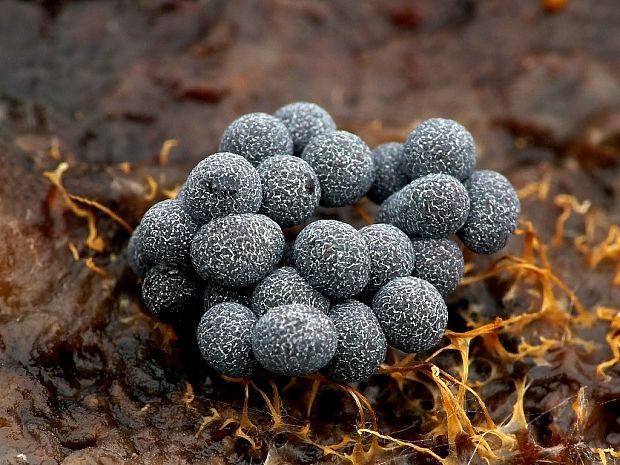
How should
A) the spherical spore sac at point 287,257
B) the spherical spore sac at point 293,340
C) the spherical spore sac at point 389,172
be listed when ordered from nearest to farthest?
1. the spherical spore sac at point 293,340
2. the spherical spore sac at point 287,257
3. the spherical spore sac at point 389,172

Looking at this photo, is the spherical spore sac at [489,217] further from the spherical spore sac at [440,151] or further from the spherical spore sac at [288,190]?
the spherical spore sac at [288,190]

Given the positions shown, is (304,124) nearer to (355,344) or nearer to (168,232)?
(168,232)

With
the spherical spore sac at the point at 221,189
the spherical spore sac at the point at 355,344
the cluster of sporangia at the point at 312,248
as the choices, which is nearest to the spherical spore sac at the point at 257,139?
the cluster of sporangia at the point at 312,248

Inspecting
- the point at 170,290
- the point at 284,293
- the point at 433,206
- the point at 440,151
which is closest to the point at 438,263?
the point at 433,206

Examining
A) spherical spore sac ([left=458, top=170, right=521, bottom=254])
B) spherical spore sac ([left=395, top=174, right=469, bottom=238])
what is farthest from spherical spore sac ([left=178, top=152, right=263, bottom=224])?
spherical spore sac ([left=458, top=170, right=521, bottom=254])

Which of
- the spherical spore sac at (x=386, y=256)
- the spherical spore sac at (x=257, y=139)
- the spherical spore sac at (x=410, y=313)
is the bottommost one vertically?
the spherical spore sac at (x=410, y=313)

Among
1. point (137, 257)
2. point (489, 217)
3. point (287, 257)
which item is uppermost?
point (489, 217)
